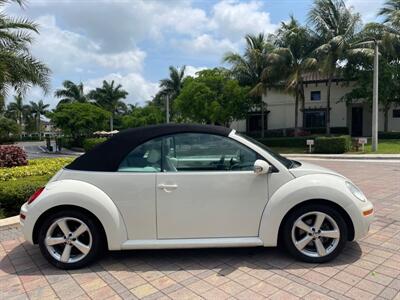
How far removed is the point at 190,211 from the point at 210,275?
69 centimetres

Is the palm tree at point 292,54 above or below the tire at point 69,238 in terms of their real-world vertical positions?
above

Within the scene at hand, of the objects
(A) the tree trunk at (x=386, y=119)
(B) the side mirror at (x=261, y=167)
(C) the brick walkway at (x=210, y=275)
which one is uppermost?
(A) the tree trunk at (x=386, y=119)

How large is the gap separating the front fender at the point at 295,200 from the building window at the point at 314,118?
28573 mm

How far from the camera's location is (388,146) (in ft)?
67.4

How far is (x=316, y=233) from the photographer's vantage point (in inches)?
142

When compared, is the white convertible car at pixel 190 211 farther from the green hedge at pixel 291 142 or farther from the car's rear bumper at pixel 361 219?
the green hedge at pixel 291 142

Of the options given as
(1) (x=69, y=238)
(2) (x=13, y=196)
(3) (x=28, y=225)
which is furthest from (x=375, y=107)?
(3) (x=28, y=225)

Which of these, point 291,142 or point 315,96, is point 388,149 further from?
point 315,96

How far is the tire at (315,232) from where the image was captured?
11.8 ft

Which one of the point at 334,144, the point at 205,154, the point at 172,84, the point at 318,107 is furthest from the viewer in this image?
the point at 172,84

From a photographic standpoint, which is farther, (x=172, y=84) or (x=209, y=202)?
(x=172, y=84)

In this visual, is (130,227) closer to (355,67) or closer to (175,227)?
(175,227)

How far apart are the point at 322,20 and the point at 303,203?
79.3ft

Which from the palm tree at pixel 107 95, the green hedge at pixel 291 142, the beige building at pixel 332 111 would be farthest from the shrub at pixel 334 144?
the palm tree at pixel 107 95
